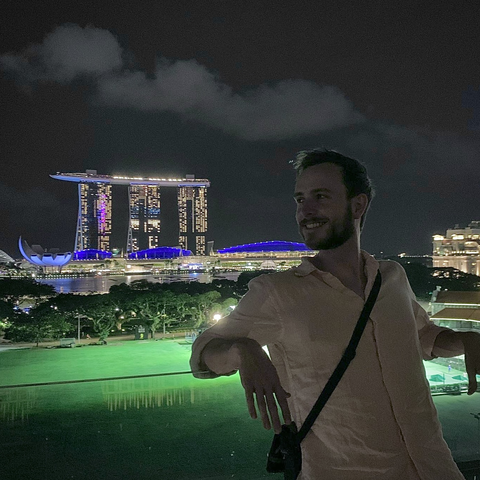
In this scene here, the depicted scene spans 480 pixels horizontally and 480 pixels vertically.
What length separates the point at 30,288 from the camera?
21.5 meters

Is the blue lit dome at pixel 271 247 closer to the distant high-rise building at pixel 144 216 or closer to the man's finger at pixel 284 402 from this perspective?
the distant high-rise building at pixel 144 216

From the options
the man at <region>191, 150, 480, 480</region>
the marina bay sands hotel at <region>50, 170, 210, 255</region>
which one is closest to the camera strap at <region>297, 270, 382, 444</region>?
the man at <region>191, 150, 480, 480</region>

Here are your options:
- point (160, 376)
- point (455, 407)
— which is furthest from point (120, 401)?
point (455, 407)

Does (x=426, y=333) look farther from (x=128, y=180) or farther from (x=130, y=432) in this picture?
(x=128, y=180)

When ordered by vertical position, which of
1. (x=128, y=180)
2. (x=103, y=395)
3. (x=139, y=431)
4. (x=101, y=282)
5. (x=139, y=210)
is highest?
(x=128, y=180)

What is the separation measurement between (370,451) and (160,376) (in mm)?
2838

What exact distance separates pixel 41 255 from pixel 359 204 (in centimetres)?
5458

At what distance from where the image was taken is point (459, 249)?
37188 mm

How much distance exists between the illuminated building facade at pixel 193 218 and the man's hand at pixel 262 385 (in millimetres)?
82976

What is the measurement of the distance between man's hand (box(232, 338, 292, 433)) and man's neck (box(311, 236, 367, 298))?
0.27 metres

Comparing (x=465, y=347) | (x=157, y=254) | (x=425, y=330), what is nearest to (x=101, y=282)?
(x=157, y=254)

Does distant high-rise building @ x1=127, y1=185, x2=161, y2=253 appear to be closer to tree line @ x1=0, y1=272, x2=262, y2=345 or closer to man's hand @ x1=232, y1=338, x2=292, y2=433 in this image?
tree line @ x1=0, y1=272, x2=262, y2=345

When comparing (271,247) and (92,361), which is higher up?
(271,247)

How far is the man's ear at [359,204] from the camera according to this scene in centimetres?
95
